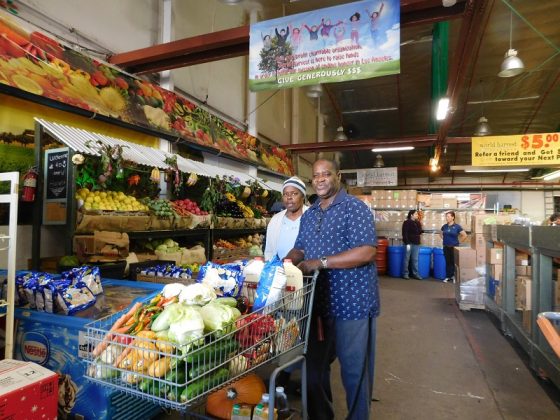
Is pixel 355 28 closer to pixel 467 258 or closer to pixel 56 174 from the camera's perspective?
pixel 56 174

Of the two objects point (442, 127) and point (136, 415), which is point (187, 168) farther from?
point (442, 127)

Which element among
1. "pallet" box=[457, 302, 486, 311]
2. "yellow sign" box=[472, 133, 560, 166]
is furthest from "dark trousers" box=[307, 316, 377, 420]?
"yellow sign" box=[472, 133, 560, 166]

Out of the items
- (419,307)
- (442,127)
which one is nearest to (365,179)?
(442,127)

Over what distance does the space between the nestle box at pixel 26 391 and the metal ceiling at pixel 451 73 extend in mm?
4228

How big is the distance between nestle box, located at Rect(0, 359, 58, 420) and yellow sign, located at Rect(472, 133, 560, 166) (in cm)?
948

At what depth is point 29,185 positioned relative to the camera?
3.65 m

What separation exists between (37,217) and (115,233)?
0.81m

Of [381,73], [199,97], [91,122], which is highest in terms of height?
[199,97]

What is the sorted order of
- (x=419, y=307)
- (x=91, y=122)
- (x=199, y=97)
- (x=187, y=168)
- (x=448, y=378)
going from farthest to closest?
1. (x=199, y=97)
2. (x=419, y=307)
3. (x=187, y=168)
4. (x=91, y=122)
5. (x=448, y=378)

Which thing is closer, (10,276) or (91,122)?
(10,276)

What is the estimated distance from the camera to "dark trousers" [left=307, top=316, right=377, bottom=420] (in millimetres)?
2180

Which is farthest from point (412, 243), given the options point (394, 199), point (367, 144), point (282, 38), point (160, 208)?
point (160, 208)

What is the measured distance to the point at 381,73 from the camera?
3953 mm

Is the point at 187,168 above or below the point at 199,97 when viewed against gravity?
below
